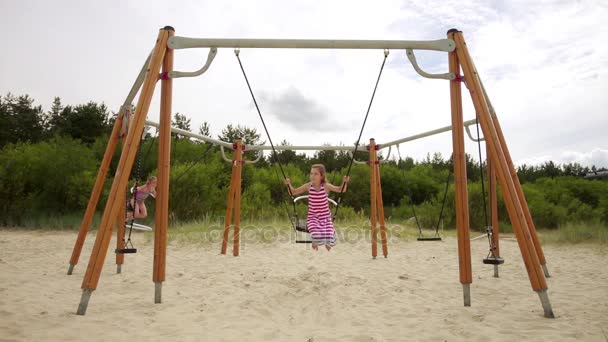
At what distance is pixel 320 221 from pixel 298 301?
169 centimetres

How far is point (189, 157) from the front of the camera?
1552cm

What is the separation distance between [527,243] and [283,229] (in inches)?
303

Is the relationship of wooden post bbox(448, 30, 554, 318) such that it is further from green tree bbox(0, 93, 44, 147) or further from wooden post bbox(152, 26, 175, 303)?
green tree bbox(0, 93, 44, 147)

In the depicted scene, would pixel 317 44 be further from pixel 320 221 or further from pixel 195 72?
pixel 320 221

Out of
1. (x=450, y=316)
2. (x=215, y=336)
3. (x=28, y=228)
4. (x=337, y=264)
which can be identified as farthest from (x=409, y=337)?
(x=28, y=228)

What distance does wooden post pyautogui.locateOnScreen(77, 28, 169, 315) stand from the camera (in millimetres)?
3209

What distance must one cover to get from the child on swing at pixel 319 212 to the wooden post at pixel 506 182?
7.45 ft

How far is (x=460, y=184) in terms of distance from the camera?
374 cm

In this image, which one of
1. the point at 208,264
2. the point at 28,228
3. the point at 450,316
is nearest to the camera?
the point at 450,316

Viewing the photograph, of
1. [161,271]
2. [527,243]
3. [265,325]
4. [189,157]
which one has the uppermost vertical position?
[189,157]

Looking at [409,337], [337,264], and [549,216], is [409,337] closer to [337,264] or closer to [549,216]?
[337,264]

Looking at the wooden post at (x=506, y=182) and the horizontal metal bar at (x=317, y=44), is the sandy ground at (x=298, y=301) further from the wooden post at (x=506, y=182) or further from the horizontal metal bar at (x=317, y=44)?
the horizontal metal bar at (x=317, y=44)

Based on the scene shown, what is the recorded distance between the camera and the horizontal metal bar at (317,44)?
12.6 ft

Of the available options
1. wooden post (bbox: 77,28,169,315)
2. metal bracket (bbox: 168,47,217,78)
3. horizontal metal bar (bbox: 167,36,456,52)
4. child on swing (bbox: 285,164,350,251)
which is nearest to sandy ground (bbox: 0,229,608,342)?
wooden post (bbox: 77,28,169,315)
